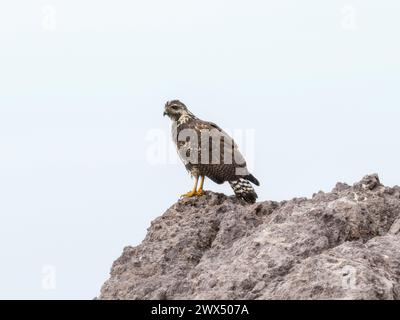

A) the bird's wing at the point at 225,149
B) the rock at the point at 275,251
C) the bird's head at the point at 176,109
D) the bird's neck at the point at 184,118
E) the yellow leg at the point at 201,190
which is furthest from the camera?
the bird's head at the point at 176,109

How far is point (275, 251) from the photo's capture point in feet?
32.7

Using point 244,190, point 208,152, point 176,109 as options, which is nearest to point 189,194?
point 244,190

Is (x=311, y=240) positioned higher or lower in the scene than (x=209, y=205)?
lower

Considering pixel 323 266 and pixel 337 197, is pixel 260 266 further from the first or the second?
A: pixel 337 197

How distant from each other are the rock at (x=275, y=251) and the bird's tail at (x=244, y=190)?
227 cm

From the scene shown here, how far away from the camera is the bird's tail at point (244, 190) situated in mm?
15305

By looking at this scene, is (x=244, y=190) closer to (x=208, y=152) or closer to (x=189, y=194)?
(x=208, y=152)

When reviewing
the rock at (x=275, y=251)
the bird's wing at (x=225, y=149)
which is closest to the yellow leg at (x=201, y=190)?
the bird's wing at (x=225, y=149)

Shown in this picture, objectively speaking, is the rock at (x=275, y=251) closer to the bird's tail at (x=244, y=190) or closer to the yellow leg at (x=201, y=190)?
the yellow leg at (x=201, y=190)

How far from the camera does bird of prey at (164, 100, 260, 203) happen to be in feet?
51.7

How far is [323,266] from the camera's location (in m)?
9.00
